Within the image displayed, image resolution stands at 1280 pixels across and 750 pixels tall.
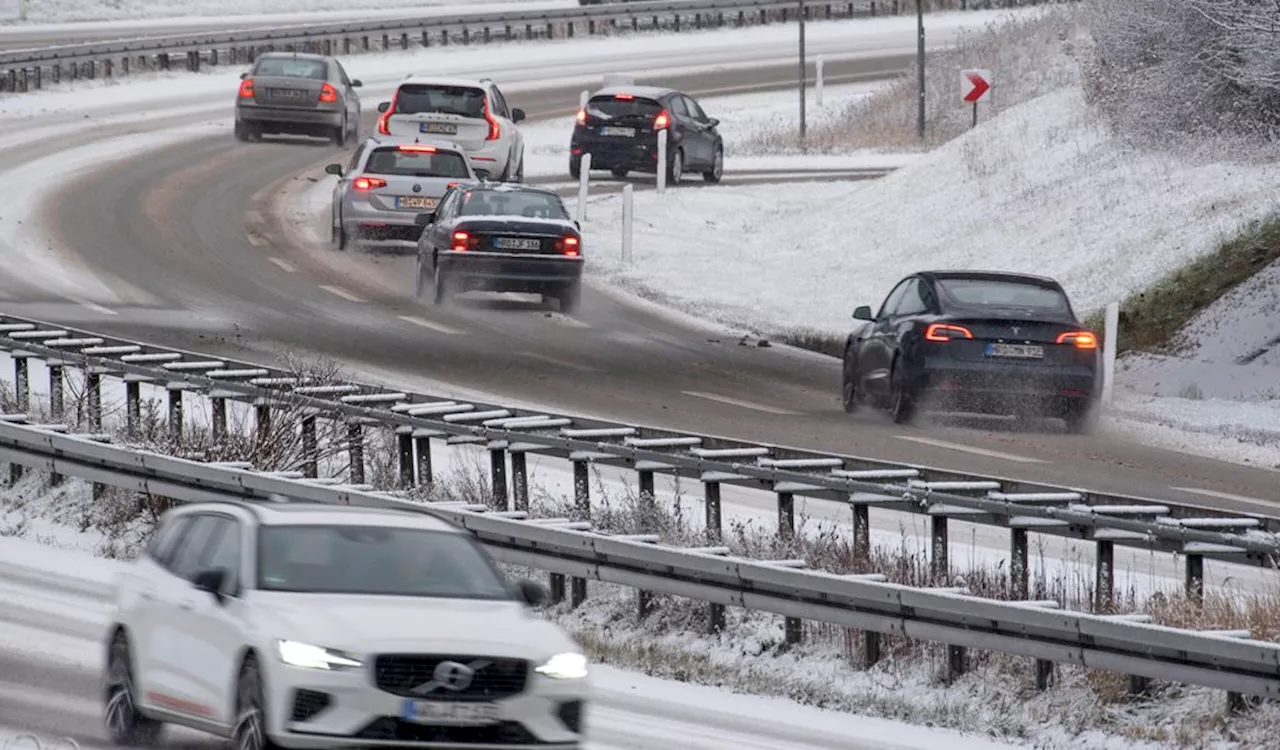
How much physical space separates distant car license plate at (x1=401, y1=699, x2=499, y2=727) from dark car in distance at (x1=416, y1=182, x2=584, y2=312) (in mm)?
18581

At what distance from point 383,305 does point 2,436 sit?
11.0 metres

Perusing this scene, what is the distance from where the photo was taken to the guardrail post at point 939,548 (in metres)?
14.0

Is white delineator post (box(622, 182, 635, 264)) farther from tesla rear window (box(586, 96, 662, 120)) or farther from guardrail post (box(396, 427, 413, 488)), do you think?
guardrail post (box(396, 427, 413, 488))

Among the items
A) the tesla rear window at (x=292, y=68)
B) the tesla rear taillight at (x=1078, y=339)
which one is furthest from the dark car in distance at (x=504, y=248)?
the tesla rear window at (x=292, y=68)

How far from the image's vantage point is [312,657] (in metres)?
9.83

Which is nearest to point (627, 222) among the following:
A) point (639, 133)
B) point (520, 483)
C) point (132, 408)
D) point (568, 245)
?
point (568, 245)

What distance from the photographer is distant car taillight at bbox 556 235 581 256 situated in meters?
28.5

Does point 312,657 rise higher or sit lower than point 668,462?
higher

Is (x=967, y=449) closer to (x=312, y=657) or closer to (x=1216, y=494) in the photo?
(x=1216, y=494)

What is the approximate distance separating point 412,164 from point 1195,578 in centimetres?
1986

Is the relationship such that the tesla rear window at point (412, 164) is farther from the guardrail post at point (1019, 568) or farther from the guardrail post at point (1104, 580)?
the guardrail post at point (1104, 580)

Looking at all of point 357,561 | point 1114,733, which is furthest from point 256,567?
point 1114,733

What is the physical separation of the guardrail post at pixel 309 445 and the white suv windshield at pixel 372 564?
23.9ft

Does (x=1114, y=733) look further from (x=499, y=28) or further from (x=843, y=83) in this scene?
(x=499, y=28)
